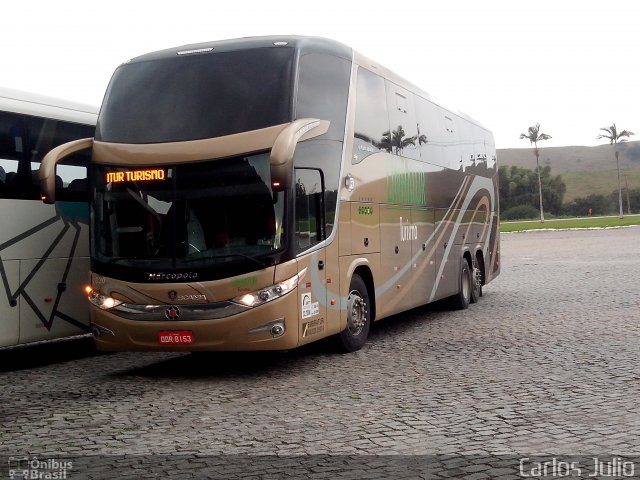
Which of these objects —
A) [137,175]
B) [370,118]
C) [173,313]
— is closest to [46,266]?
[137,175]

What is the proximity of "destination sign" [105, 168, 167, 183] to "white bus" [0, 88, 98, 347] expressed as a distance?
5.28ft

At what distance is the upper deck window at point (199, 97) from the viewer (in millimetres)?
10344

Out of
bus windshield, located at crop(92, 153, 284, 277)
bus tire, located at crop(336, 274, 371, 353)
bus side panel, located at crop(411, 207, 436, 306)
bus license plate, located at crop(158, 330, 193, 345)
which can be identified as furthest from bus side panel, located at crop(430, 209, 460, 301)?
bus license plate, located at crop(158, 330, 193, 345)

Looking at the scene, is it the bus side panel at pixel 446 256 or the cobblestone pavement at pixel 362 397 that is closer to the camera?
the cobblestone pavement at pixel 362 397

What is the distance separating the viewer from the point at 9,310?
1123 cm

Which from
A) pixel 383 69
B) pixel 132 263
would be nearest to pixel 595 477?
pixel 132 263

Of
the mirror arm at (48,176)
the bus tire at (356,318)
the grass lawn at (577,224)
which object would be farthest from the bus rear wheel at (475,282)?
the grass lawn at (577,224)

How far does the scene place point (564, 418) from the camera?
748cm

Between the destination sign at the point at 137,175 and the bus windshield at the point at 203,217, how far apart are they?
11mm

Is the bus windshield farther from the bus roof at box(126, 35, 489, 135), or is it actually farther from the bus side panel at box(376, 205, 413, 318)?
the bus side panel at box(376, 205, 413, 318)

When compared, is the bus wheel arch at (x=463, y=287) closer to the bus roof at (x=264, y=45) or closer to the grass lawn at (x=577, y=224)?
the bus roof at (x=264, y=45)

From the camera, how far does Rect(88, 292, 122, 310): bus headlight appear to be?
10.4 m

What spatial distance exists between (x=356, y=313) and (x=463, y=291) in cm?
623

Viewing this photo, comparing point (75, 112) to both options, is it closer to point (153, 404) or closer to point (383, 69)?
point (383, 69)
